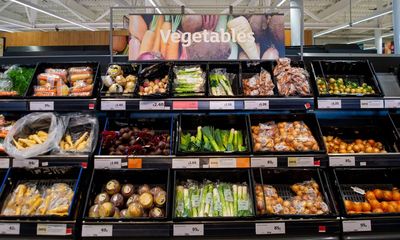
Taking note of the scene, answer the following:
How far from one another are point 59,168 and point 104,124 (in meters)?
0.51

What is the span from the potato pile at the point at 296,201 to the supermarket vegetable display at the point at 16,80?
1.95 m

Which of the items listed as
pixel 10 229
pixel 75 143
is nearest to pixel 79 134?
pixel 75 143

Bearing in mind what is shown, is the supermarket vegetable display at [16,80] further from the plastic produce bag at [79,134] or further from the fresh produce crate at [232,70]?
the fresh produce crate at [232,70]

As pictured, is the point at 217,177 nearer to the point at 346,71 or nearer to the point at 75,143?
the point at 75,143

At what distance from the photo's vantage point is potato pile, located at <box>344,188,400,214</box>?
195 cm

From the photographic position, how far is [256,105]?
2.08m

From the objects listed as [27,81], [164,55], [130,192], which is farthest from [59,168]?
[164,55]

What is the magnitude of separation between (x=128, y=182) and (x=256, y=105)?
106 cm

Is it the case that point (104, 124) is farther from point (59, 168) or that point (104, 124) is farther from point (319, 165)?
point (319, 165)

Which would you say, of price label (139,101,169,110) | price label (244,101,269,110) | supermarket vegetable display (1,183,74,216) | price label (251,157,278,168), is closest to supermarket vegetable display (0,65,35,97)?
supermarket vegetable display (1,183,74,216)

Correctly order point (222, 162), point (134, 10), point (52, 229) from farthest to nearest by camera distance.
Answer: point (134, 10)
point (222, 162)
point (52, 229)

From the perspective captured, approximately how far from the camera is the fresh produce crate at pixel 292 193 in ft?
6.13

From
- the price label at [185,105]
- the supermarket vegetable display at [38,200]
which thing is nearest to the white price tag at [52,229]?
the supermarket vegetable display at [38,200]

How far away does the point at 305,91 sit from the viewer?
2.15 meters
